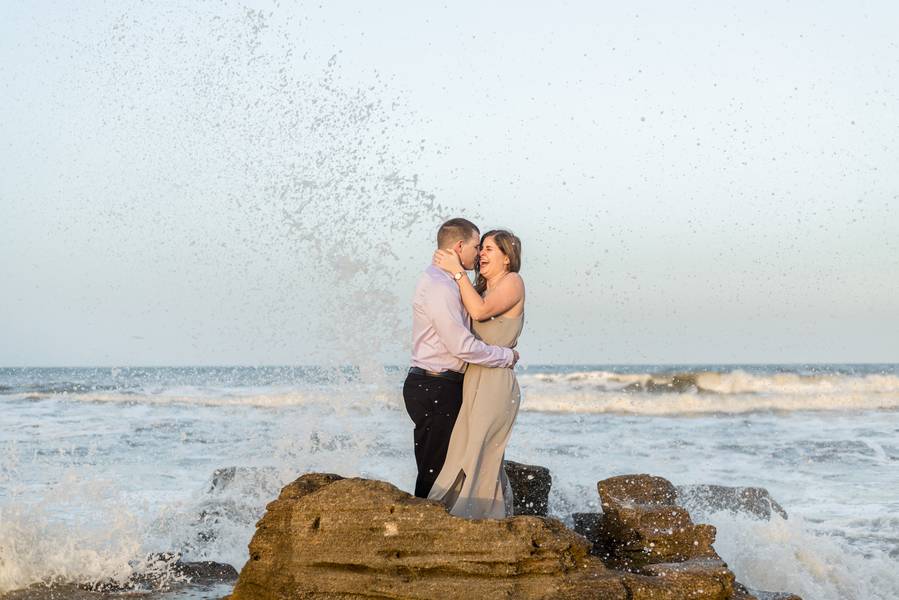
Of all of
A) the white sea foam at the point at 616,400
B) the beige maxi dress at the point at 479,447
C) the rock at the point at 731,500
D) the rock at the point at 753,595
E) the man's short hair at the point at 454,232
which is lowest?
the white sea foam at the point at 616,400

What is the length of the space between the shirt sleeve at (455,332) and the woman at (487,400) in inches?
4.4

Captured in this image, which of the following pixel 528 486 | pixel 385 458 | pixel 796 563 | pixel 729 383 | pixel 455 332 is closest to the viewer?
pixel 455 332

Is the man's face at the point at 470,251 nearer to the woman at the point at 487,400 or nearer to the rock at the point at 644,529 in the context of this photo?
the woman at the point at 487,400

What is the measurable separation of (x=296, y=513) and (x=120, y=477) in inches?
411

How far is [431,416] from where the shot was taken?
6.32 metres

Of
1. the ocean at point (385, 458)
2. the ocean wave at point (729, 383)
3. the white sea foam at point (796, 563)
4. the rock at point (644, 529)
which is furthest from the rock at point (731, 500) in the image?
the ocean wave at point (729, 383)

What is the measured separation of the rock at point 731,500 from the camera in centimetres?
962

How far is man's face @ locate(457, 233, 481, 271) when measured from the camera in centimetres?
645

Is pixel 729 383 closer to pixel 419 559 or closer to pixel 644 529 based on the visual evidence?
pixel 644 529

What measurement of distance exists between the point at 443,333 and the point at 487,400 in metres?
0.54

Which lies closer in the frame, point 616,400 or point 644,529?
point 644,529

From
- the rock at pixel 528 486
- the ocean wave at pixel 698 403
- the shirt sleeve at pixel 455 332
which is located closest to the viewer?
the shirt sleeve at pixel 455 332

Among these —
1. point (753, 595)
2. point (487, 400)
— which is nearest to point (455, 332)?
point (487, 400)

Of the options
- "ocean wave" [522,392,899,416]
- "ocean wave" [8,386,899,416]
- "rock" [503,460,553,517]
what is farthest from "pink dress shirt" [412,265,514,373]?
"ocean wave" [522,392,899,416]
